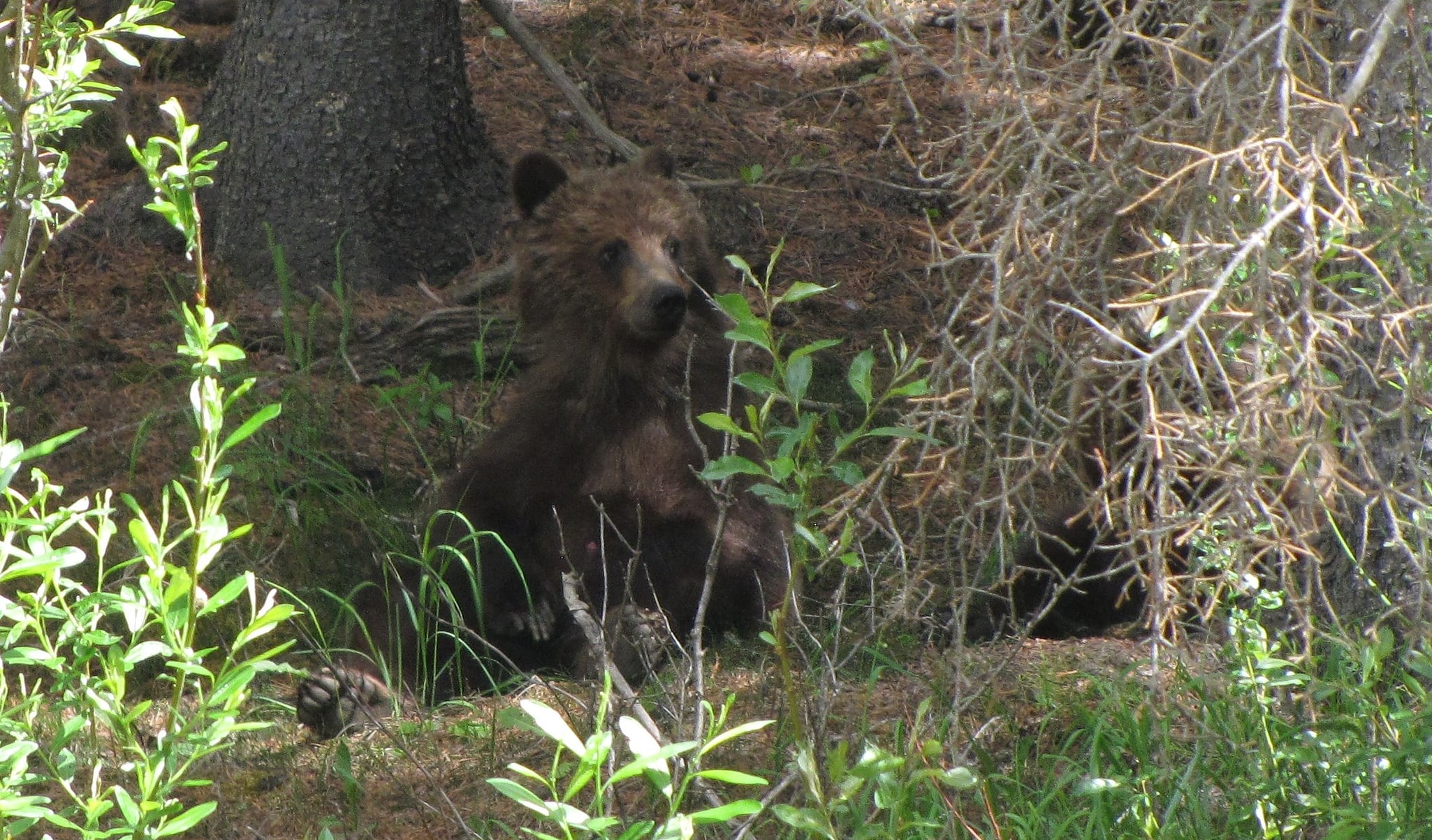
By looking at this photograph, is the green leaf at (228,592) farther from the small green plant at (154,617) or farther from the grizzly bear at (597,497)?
the grizzly bear at (597,497)

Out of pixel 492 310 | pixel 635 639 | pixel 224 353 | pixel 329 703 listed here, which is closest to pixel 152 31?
pixel 224 353

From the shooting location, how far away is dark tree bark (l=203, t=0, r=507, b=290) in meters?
7.22

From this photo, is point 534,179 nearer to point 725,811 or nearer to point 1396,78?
point 1396,78

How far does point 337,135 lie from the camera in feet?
23.8

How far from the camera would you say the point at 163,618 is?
2262 millimetres

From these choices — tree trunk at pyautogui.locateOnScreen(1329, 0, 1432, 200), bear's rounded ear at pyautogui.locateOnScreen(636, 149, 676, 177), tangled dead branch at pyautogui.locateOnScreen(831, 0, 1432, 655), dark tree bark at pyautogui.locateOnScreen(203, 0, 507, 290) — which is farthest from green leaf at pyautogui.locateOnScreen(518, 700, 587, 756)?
dark tree bark at pyautogui.locateOnScreen(203, 0, 507, 290)

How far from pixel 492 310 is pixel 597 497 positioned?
7.16 ft

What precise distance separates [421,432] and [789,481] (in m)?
2.87

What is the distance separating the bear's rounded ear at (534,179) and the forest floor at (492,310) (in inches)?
37.2

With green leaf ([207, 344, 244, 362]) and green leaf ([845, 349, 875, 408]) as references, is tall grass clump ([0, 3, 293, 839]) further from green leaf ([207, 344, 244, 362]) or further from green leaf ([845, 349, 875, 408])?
green leaf ([845, 349, 875, 408])

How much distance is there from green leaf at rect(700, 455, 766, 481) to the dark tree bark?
15.6ft

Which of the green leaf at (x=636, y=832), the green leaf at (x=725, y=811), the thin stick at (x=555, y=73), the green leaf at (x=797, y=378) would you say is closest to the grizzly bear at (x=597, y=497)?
the thin stick at (x=555, y=73)

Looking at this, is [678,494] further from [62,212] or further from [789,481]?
[62,212]

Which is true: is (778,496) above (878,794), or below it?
above
